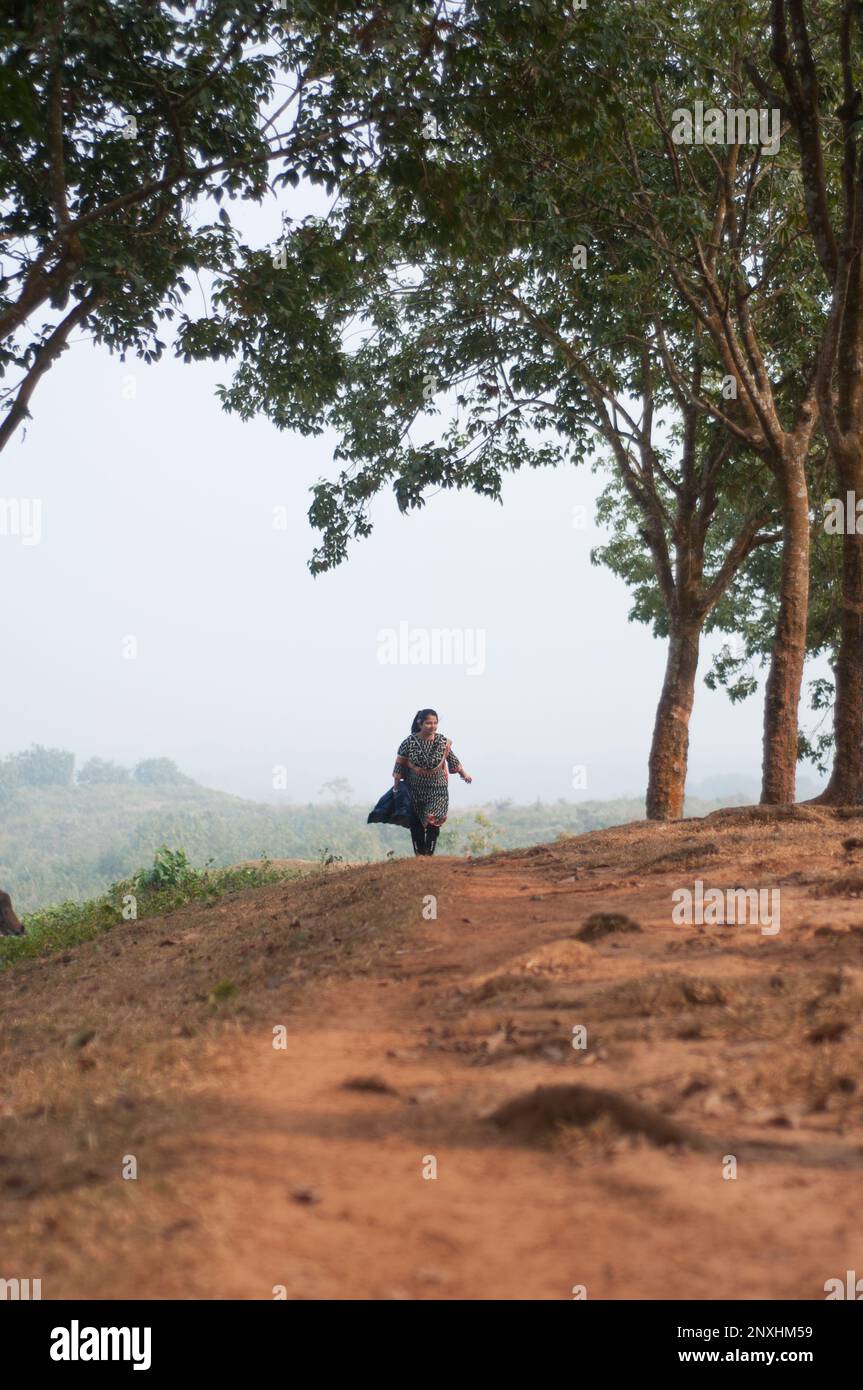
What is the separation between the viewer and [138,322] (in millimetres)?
11719

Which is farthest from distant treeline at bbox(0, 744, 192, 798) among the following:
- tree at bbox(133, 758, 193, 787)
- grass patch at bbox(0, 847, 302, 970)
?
grass patch at bbox(0, 847, 302, 970)

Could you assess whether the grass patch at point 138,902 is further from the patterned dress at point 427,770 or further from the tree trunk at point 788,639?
the tree trunk at point 788,639

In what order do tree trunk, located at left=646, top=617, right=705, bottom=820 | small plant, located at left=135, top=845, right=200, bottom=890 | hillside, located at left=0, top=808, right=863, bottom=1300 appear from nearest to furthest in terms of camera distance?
1. hillside, located at left=0, top=808, right=863, bottom=1300
2. tree trunk, located at left=646, top=617, right=705, bottom=820
3. small plant, located at left=135, top=845, right=200, bottom=890

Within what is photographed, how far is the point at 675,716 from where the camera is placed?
1614 cm

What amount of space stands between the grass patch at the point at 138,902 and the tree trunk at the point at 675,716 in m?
5.57

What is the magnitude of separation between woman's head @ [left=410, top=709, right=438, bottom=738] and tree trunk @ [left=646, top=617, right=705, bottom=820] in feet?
16.0

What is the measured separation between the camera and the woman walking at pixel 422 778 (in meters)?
12.4

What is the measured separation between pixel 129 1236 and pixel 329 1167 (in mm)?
631

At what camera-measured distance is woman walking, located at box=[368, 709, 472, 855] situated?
12430 millimetres

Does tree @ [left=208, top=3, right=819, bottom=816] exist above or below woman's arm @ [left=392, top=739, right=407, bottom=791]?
above

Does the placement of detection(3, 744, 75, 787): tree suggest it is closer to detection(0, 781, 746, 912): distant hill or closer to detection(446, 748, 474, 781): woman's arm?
detection(0, 781, 746, 912): distant hill

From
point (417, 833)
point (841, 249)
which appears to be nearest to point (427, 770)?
point (417, 833)
